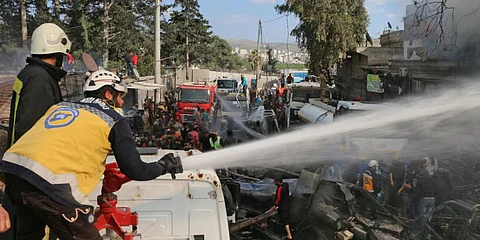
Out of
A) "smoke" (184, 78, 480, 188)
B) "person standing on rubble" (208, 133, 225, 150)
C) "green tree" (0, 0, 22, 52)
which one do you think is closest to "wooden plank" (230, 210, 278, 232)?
"smoke" (184, 78, 480, 188)

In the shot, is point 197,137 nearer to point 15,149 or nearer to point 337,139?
point 337,139

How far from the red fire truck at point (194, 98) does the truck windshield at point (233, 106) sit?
226 centimetres

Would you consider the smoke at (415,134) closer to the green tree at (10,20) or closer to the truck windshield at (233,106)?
the truck windshield at (233,106)

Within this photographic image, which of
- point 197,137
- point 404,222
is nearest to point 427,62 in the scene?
point 197,137

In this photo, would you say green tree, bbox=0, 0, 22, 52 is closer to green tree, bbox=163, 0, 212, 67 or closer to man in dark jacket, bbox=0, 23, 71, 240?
man in dark jacket, bbox=0, 23, 71, 240

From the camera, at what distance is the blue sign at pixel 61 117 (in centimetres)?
270

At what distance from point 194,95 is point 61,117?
21.2 m

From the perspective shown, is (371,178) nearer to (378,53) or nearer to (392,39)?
(378,53)

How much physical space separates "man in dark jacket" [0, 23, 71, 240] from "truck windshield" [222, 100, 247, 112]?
73.0 ft

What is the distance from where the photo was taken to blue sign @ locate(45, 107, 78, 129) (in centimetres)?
270

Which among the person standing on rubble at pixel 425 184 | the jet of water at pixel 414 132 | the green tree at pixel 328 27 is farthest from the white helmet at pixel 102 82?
the green tree at pixel 328 27

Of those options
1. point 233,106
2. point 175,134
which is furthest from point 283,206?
point 233,106

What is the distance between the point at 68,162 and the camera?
265cm

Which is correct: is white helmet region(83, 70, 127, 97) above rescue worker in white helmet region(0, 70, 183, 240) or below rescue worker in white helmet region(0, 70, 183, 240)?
above
